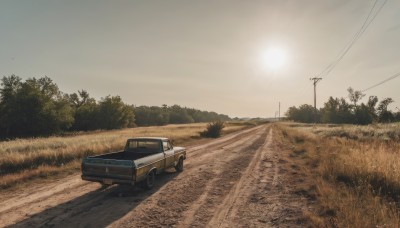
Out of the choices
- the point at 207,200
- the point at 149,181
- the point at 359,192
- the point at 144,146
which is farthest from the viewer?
the point at 144,146

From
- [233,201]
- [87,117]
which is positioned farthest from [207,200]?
[87,117]

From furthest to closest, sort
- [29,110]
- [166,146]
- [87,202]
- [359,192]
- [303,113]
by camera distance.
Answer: [303,113] → [29,110] → [166,146] → [359,192] → [87,202]

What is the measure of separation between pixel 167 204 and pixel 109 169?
240cm

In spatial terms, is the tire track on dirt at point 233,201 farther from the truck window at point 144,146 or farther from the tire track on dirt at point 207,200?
the truck window at point 144,146

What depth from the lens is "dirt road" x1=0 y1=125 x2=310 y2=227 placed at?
727 cm

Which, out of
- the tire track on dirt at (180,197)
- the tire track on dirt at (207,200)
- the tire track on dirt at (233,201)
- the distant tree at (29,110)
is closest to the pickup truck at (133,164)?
the tire track on dirt at (180,197)

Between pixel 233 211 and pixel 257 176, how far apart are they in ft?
17.2

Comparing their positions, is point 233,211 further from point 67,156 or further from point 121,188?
point 67,156

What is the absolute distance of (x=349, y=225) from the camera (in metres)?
6.10

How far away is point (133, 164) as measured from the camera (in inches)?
364

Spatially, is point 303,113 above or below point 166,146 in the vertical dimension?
above

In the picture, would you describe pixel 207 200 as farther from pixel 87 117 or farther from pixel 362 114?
pixel 362 114

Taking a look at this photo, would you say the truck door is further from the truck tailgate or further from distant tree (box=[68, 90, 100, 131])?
distant tree (box=[68, 90, 100, 131])

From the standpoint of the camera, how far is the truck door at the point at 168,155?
40.7 ft
